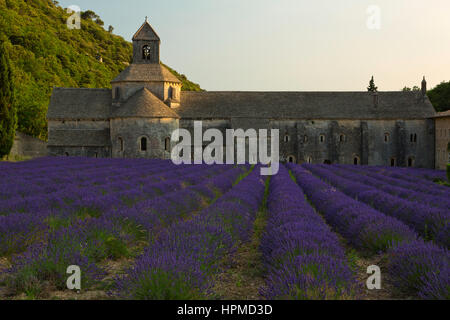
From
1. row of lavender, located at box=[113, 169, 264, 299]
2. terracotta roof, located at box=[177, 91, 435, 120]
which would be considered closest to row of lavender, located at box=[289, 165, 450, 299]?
row of lavender, located at box=[113, 169, 264, 299]

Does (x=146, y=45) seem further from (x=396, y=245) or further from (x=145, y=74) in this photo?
(x=396, y=245)

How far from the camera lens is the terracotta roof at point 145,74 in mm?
38250

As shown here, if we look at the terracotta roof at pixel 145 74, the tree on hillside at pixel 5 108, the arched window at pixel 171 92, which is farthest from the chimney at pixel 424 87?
the tree on hillside at pixel 5 108

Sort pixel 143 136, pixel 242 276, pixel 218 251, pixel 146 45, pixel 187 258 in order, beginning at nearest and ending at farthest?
1. pixel 187 258
2. pixel 242 276
3. pixel 218 251
4. pixel 143 136
5. pixel 146 45

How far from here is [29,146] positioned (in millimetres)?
36000

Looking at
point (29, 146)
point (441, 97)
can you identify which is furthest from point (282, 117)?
point (441, 97)

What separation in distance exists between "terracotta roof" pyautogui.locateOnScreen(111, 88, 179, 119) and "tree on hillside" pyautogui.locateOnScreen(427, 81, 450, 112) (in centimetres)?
3762

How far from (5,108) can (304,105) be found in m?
28.3

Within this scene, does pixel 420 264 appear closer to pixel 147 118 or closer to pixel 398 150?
pixel 147 118

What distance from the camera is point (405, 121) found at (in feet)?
130

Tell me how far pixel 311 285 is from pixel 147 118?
107 feet

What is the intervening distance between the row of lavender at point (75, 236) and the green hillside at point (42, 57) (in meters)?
41.9

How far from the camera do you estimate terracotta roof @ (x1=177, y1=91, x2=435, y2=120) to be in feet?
130
